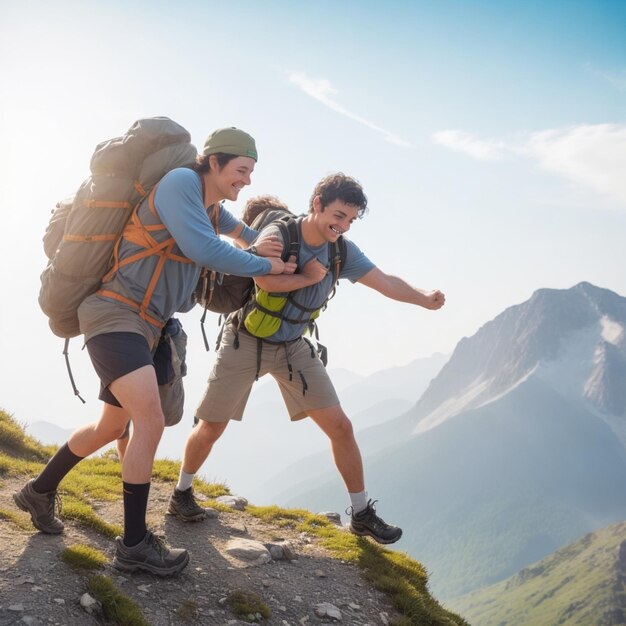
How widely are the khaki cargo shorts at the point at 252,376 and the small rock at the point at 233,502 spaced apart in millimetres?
2351

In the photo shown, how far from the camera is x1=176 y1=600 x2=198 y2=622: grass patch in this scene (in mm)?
5203

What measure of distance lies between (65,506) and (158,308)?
2.83m

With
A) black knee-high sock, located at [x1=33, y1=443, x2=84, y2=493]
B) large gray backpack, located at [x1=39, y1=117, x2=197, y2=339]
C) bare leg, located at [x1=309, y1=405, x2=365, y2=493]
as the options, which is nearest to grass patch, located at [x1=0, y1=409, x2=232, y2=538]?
black knee-high sock, located at [x1=33, y1=443, x2=84, y2=493]

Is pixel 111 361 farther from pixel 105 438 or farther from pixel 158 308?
pixel 105 438

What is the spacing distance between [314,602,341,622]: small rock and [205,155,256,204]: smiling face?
4213mm

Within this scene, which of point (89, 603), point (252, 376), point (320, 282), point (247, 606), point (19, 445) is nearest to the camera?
point (89, 603)

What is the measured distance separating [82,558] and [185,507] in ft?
7.47

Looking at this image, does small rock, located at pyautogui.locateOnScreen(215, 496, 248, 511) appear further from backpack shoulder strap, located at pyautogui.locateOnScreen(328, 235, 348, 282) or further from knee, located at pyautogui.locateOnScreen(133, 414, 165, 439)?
knee, located at pyautogui.locateOnScreen(133, 414, 165, 439)

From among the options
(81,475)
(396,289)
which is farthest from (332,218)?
(81,475)

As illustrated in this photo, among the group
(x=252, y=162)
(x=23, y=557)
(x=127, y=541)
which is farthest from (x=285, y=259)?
(x=23, y=557)

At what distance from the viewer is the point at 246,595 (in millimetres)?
5863

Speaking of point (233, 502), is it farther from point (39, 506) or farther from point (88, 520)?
point (39, 506)

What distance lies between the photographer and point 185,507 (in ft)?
25.0

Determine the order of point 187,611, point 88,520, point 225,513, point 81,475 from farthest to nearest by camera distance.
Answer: point 81,475
point 225,513
point 88,520
point 187,611
